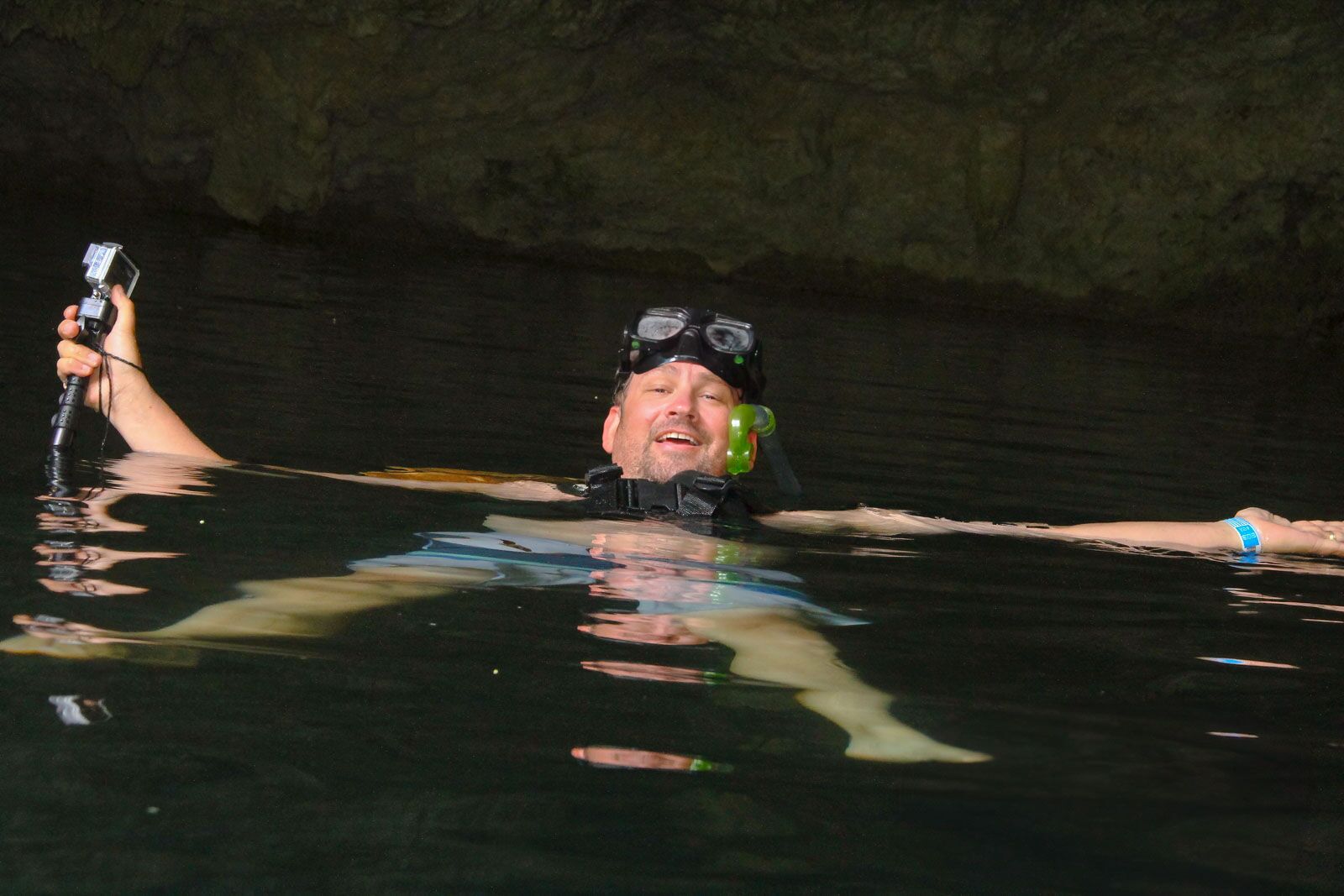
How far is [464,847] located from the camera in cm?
195

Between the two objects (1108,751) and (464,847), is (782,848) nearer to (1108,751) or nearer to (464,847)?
(464,847)

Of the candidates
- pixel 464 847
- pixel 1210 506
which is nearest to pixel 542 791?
pixel 464 847

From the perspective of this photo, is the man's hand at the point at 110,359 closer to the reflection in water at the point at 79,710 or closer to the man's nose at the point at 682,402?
the man's nose at the point at 682,402

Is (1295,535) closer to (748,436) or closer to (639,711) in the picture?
(748,436)

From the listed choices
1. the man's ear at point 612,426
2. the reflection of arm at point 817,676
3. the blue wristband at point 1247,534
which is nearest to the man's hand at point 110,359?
the man's ear at point 612,426

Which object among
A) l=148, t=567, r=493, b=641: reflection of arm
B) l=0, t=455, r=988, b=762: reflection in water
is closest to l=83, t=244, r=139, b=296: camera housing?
l=0, t=455, r=988, b=762: reflection in water

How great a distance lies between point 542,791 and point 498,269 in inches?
499

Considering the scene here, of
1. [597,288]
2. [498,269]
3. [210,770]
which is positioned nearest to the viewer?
[210,770]

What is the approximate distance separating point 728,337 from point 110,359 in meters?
1.72

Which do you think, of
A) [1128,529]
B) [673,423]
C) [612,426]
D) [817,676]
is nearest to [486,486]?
[612,426]

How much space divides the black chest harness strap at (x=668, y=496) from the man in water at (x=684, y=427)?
0.05m

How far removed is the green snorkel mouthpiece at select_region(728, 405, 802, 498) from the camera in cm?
451

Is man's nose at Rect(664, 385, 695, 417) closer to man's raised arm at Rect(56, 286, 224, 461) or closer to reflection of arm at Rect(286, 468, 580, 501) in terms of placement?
reflection of arm at Rect(286, 468, 580, 501)

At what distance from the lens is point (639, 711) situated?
2562 millimetres
